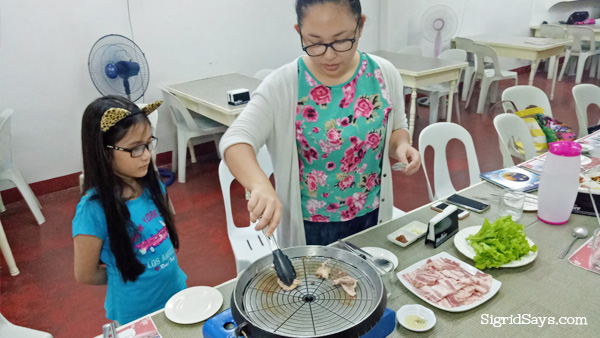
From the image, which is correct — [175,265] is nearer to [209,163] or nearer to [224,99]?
[224,99]

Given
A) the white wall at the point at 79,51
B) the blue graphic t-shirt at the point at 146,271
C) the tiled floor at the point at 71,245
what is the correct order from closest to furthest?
the blue graphic t-shirt at the point at 146,271 < the tiled floor at the point at 71,245 < the white wall at the point at 79,51

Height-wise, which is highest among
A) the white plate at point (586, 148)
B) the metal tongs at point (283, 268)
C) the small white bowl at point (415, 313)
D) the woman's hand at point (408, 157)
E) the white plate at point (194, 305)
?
the woman's hand at point (408, 157)

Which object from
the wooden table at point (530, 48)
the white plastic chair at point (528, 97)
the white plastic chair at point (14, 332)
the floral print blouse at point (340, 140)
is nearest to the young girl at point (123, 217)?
the white plastic chair at point (14, 332)

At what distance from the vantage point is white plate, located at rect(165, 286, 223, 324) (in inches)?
44.0

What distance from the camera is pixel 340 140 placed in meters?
1.36

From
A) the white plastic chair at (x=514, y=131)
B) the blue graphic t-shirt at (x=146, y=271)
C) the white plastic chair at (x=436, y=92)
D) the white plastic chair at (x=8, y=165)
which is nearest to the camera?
the blue graphic t-shirt at (x=146, y=271)

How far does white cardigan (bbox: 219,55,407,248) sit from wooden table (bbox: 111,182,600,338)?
238mm

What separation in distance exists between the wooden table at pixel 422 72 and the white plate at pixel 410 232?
275 cm

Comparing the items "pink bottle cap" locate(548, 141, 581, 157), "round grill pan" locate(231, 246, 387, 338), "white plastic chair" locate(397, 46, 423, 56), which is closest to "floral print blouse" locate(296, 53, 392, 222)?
"round grill pan" locate(231, 246, 387, 338)

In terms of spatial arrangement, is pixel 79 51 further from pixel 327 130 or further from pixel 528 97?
pixel 528 97

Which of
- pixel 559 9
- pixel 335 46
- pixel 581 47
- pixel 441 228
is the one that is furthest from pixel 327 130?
pixel 559 9

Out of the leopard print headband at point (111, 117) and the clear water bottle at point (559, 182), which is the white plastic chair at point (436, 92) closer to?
the clear water bottle at point (559, 182)

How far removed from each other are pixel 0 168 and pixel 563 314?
330 centimetres

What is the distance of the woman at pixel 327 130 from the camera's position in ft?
4.02
